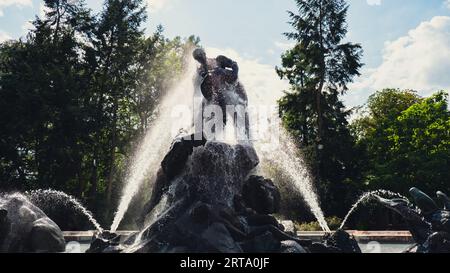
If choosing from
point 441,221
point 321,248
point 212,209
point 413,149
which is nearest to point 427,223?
point 441,221

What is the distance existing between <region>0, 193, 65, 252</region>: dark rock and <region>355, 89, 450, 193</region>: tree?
23.4m

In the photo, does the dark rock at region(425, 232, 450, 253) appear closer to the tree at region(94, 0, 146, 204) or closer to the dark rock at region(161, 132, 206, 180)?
the dark rock at region(161, 132, 206, 180)

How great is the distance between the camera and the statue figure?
498 inches

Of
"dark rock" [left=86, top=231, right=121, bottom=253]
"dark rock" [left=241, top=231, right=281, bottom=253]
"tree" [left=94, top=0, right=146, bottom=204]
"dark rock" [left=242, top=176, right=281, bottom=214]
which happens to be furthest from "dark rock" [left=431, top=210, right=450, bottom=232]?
"tree" [left=94, top=0, right=146, bottom=204]

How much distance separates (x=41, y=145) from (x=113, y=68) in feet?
26.4

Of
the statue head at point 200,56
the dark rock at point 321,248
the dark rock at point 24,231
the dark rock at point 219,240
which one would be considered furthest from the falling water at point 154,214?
the statue head at point 200,56

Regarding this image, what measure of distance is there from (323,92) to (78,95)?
17.6 metres

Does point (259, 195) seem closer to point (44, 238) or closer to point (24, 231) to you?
point (44, 238)

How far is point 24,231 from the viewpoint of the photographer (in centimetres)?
1079

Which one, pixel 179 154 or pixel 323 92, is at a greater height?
pixel 323 92

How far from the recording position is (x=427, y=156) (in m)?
30.0
